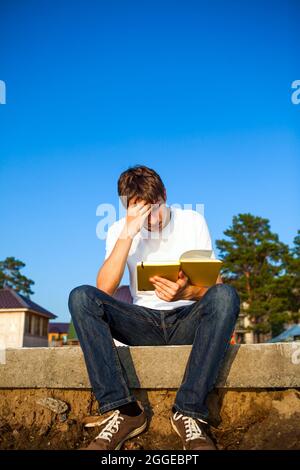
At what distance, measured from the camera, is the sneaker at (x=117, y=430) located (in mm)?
2041

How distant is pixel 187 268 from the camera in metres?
2.41

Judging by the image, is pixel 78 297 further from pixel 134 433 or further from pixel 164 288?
pixel 134 433

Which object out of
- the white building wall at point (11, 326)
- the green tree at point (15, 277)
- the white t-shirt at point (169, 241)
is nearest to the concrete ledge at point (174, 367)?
the white t-shirt at point (169, 241)

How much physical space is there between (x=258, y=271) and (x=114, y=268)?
27.5 meters

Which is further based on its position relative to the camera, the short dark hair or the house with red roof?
the house with red roof

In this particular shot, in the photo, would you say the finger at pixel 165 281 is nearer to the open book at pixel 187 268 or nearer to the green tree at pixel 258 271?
the open book at pixel 187 268

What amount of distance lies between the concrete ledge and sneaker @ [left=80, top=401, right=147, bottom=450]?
312 mm

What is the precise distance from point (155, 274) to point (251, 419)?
1.08 m

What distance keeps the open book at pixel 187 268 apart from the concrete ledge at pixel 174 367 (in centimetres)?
44

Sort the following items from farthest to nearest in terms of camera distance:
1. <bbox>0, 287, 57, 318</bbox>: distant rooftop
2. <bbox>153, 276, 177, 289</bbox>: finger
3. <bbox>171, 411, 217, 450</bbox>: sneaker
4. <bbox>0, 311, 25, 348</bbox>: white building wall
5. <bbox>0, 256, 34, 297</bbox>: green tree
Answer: <bbox>0, 256, 34, 297</bbox>: green tree < <bbox>0, 287, 57, 318</bbox>: distant rooftop < <bbox>0, 311, 25, 348</bbox>: white building wall < <bbox>153, 276, 177, 289</bbox>: finger < <bbox>171, 411, 217, 450</bbox>: sneaker

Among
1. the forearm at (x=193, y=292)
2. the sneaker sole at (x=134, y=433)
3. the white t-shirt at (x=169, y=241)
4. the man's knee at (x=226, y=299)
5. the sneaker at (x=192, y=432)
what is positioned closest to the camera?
the sneaker at (x=192, y=432)

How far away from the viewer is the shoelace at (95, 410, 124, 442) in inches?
81.4

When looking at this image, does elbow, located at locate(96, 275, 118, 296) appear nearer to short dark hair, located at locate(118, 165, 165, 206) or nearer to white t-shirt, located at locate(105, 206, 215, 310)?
white t-shirt, located at locate(105, 206, 215, 310)

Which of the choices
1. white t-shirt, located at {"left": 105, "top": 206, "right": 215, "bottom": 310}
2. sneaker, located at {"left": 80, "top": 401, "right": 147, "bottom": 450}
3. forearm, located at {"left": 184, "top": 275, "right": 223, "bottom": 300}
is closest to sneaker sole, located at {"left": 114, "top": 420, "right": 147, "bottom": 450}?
sneaker, located at {"left": 80, "top": 401, "right": 147, "bottom": 450}
